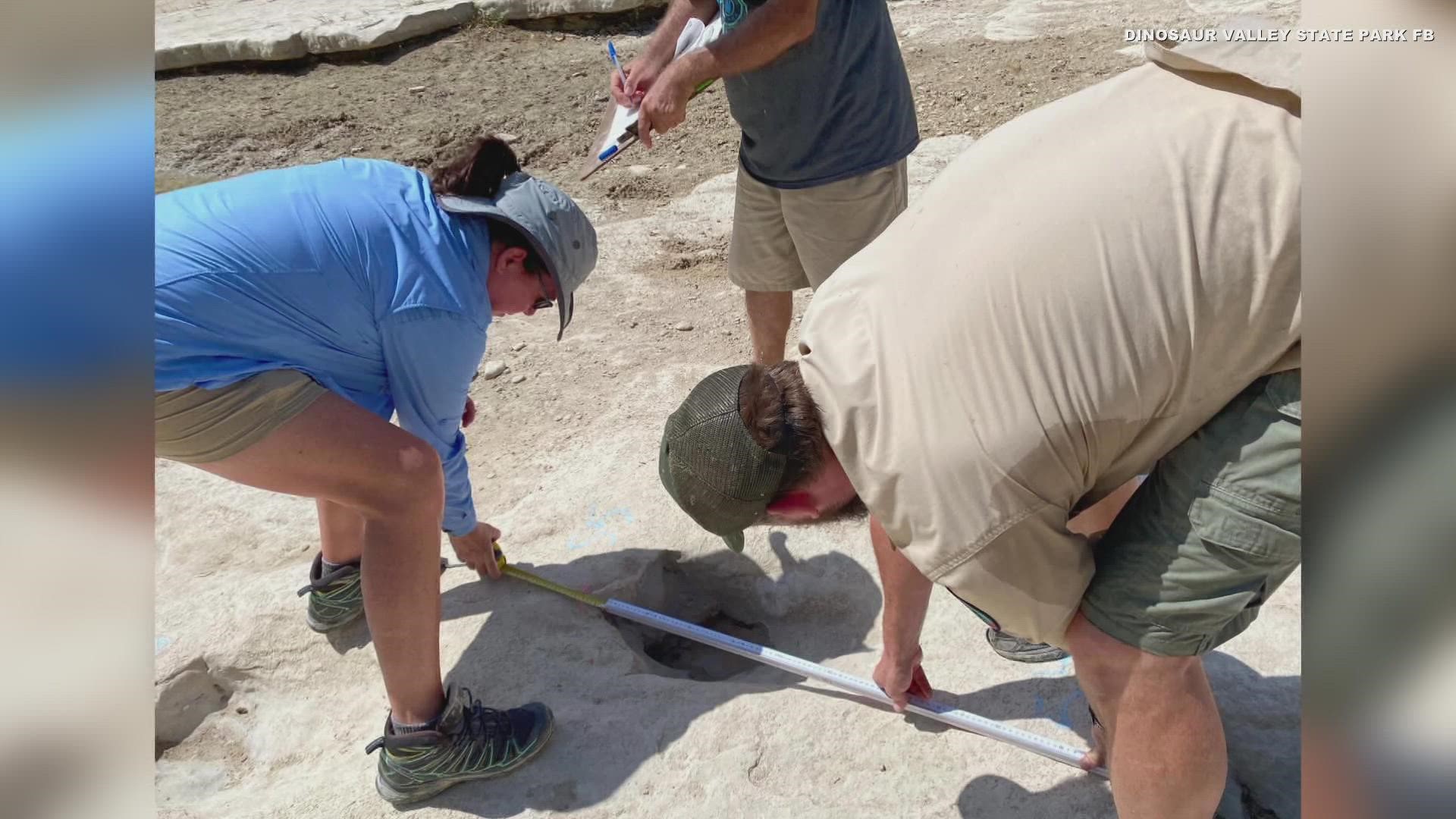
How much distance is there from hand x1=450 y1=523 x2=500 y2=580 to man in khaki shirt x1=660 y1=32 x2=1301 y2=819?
1.25 meters

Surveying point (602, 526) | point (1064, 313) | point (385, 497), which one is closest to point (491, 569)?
point (602, 526)

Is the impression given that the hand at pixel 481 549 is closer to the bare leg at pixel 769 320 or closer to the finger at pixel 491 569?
the finger at pixel 491 569

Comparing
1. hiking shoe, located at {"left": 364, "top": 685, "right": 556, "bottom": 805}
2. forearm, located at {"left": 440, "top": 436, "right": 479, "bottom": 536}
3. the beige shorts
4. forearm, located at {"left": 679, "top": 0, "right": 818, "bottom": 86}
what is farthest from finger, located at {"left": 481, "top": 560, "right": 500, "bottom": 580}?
forearm, located at {"left": 679, "top": 0, "right": 818, "bottom": 86}

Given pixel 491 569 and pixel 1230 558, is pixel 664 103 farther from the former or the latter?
pixel 1230 558

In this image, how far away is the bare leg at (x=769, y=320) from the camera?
364 centimetres

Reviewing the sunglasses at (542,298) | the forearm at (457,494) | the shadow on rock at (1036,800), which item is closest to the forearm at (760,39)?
the sunglasses at (542,298)

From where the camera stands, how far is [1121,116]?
5.48 ft

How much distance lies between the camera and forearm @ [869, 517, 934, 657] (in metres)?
2.38

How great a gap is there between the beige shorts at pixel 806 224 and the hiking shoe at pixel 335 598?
1449 mm

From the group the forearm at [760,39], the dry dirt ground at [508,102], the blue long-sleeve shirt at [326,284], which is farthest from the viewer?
the dry dirt ground at [508,102]

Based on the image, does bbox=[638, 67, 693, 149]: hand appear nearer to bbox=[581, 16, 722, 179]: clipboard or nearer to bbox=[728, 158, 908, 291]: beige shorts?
bbox=[581, 16, 722, 179]: clipboard

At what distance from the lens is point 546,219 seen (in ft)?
7.76

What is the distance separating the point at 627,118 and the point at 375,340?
123 cm

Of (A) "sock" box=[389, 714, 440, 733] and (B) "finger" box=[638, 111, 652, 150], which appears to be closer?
(A) "sock" box=[389, 714, 440, 733]
